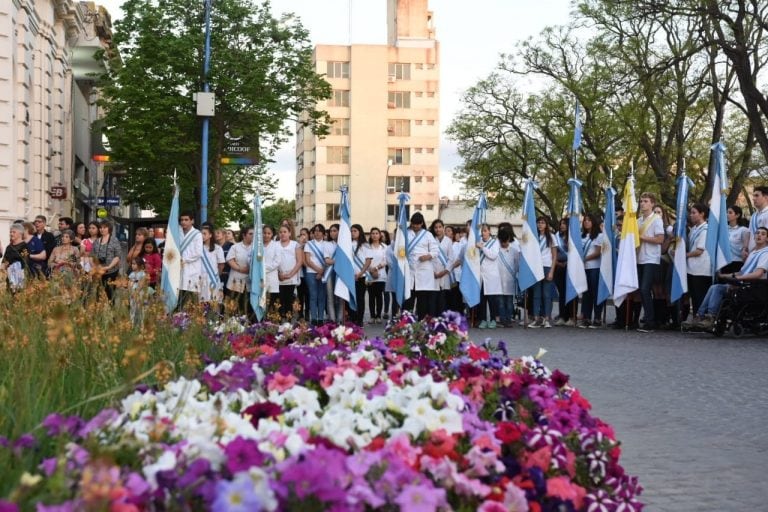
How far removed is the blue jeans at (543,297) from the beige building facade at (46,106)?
15.1m

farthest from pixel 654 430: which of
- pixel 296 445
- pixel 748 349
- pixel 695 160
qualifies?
pixel 695 160

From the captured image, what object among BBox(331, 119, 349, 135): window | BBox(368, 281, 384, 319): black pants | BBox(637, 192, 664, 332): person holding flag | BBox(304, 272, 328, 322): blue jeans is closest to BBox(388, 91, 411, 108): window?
BBox(331, 119, 349, 135): window

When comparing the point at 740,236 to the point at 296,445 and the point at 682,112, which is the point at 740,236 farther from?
the point at 682,112

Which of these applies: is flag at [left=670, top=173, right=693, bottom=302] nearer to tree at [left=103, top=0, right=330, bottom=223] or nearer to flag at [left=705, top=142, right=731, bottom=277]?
flag at [left=705, top=142, right=731, bottom=277]

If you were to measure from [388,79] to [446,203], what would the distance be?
53.5 feet

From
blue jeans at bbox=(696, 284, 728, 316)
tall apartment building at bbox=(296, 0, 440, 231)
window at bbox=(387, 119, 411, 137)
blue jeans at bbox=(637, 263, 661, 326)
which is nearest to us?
blue jeans at bbox=(696, 284, 728, 316)

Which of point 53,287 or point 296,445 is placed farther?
point 53,287

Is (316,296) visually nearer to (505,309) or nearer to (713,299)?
(505,309)

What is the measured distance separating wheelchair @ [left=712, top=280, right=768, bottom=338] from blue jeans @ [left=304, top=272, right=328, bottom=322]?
6918mm

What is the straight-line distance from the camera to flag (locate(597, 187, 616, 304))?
20.5m

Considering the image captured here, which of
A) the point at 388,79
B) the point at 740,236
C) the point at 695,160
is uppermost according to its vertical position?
the point at 388,79

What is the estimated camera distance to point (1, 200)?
32.2 m

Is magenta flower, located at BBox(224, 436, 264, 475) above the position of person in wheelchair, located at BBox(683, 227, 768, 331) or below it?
below

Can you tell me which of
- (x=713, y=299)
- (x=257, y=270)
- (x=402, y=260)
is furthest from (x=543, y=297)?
(x=257, y=270)
